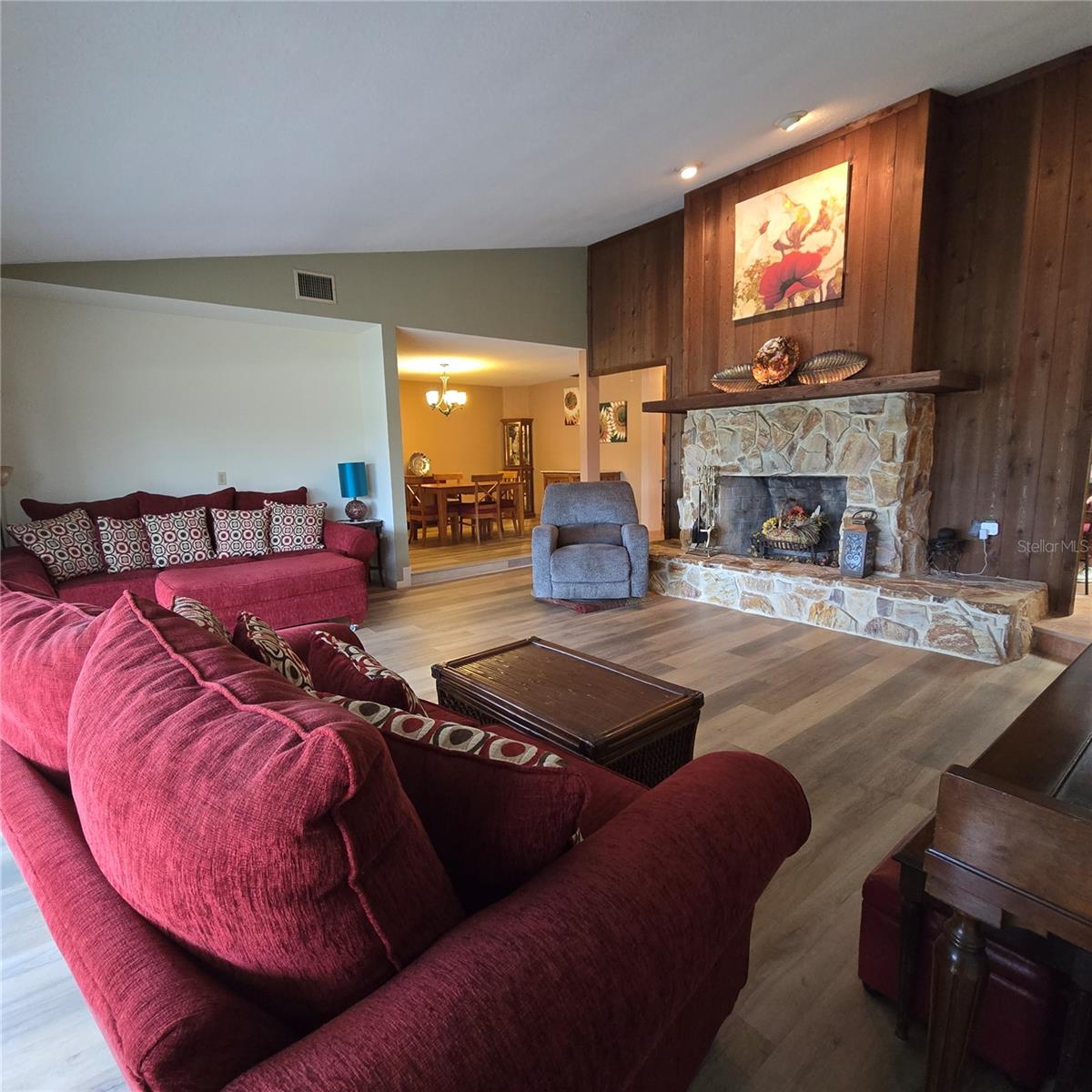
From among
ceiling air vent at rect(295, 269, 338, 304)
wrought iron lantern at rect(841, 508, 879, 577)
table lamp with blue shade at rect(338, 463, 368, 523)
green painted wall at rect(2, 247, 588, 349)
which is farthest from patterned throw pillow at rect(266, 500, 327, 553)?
wrought iron lantern at rect(841, 508, 879, 577)

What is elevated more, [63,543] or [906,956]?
[63,543]

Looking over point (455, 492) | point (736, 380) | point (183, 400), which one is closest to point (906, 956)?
point (736, 380)

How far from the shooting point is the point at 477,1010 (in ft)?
1.88

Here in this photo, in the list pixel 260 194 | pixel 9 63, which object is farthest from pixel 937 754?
pixel 260 194

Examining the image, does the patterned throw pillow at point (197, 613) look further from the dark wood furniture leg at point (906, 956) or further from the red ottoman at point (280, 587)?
the red ottoman at point (280, 587)

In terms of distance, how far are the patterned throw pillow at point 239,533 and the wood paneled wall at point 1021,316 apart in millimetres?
4806

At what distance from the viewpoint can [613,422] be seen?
26.9 ft

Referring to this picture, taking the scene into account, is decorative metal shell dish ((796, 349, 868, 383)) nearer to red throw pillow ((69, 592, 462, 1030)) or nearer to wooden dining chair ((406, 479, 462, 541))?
red throw pillow ((69, 592, 462, 1030))

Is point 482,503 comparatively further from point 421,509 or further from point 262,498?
point 262,498

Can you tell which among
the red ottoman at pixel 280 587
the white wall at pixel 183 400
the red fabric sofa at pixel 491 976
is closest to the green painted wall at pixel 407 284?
the white wall at pixel 183 400

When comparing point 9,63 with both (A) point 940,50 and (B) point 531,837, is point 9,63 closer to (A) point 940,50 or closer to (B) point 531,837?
(B) point 531,837

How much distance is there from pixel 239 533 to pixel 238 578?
2.54ft

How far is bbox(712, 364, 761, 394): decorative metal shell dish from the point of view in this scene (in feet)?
14.9

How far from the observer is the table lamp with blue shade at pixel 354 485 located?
202 inches
